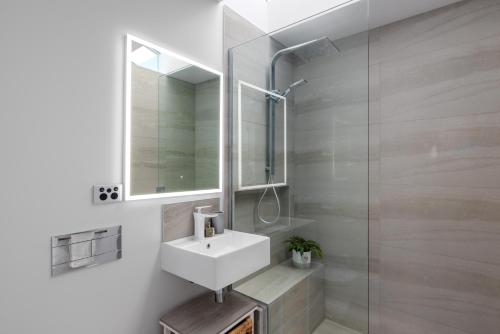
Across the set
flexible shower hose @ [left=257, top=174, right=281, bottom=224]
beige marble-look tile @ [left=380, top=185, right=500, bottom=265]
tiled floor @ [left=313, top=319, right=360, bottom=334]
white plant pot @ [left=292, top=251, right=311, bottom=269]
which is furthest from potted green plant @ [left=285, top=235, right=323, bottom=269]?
beige marble-look tile @ [left=380, top=185, right=500, bottom=265]

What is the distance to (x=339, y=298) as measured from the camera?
1.70 meters

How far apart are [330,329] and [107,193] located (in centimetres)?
161

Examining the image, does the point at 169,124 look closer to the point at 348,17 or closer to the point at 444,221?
the point at 348,17

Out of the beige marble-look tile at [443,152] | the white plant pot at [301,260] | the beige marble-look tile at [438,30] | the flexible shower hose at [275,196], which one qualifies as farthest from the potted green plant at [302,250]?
the beige marble-look tile at [438,30]

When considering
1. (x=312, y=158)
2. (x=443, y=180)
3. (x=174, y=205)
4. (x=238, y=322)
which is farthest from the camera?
(x=443, y=180)

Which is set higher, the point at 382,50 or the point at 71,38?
the point at 382,50

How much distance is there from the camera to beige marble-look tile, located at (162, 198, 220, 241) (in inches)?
62.1

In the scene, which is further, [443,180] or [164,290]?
[443,180]

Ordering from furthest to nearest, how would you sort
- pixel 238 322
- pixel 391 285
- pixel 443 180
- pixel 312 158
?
pixel 391 285
pixel 443 180
pixel 312 158
pixel 238 322

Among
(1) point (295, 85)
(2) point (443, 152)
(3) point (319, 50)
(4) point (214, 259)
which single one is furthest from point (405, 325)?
(3) point (319, 50)

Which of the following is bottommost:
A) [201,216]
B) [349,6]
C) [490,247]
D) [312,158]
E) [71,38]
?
[490,247]

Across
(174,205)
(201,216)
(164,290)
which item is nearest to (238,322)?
(164,290)

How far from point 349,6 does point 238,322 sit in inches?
80.6

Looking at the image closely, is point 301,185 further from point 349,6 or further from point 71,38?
point 71,38
